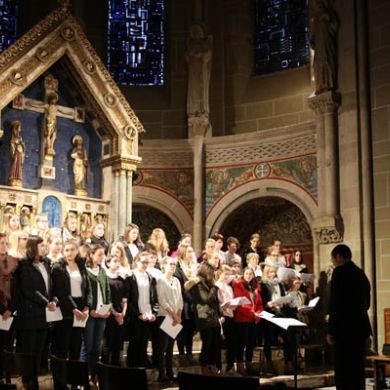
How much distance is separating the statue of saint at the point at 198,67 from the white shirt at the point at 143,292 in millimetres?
7063

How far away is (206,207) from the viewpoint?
13.9 metres

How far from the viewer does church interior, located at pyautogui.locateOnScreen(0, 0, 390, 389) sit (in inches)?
419

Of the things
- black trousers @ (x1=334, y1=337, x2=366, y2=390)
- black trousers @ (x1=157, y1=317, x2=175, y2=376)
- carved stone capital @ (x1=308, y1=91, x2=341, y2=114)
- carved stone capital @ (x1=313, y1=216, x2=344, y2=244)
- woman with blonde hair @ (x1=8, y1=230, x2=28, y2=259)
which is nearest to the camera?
black trousers @ (x1=334, y1=337, x2=366, y2=390)

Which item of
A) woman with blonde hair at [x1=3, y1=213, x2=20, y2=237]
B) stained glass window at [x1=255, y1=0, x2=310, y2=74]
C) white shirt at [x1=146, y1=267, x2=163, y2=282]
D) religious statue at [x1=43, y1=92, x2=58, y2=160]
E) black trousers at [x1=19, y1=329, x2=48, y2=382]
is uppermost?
stained glass window at [x1=255, y1=0, x2=310, y2=74]

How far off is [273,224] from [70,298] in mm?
8099

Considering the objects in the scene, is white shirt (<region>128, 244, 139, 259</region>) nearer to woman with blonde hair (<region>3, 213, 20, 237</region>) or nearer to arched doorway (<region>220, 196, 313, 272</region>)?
woman with blonde hair (<region>3, 213, 20, 237</region>)

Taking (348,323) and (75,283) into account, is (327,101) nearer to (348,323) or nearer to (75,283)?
(348,323)

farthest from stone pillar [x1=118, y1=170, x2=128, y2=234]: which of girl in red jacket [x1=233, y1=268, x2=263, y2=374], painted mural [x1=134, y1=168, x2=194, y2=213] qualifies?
painted mural [x1=134, y1=168, x2=194, y2=213]

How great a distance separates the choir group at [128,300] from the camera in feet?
22.2

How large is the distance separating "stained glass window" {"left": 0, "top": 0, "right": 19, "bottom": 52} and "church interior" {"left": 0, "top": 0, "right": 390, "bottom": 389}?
1.3 inches

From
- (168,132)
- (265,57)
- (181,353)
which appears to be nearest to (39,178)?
(181,353)

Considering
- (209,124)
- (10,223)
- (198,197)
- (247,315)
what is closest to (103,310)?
(247,315)

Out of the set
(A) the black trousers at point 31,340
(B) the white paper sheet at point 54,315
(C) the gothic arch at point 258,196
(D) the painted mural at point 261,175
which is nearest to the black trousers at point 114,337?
(B) the white paper sheet at point 54,315

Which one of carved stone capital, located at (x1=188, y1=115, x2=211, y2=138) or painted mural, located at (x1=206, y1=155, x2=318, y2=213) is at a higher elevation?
carved stone capital, located at (x1=188, y1=115, x2=211, y2=138)
